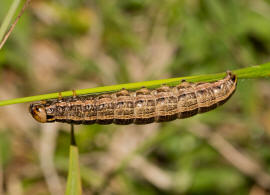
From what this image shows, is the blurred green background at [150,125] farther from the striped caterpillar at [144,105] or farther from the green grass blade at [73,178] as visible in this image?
the green grass blade at [73,178]

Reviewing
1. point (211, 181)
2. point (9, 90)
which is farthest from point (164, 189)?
point (9, 90)

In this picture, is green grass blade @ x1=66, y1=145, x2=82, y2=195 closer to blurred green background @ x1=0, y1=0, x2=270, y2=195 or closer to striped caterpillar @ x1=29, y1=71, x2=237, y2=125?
striped caterpillar @ x1=29, y1=71, x2=237, y2=125

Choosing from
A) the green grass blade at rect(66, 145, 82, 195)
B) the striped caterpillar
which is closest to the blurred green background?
the striped caterpillar

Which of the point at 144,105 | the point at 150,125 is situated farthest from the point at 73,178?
the point at 150,125

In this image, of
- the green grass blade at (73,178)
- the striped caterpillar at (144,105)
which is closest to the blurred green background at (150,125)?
the striped caterpillar at (144,105)

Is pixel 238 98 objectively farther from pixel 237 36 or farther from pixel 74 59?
pixel 74 59

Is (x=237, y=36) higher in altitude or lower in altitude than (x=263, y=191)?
higher
